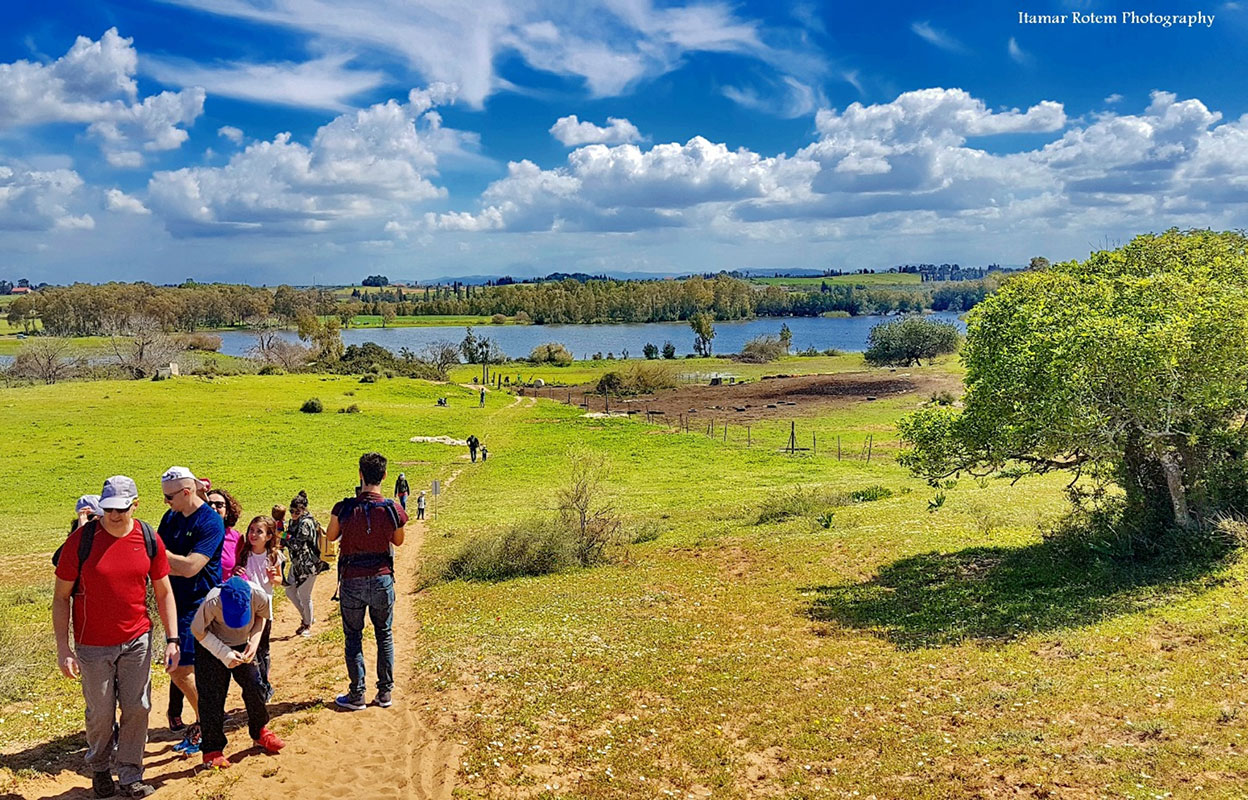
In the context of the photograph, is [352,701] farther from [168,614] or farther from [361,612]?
[168,614]

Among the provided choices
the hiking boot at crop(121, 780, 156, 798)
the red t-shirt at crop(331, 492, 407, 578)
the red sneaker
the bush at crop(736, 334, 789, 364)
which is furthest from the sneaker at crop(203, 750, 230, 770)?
the bush at crop(736, 334, 789, 364)

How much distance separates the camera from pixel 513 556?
20.9 meters

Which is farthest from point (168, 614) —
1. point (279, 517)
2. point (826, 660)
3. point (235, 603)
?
point (826, 660)

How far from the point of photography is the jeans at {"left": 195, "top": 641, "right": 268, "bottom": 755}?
318 inches

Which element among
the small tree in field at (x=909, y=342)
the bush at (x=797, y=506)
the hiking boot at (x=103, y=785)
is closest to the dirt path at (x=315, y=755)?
the hiking boot at (x=103, y=785)

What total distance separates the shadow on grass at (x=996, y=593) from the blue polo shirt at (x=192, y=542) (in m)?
10.4

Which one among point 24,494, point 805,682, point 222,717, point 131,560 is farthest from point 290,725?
point 24,494

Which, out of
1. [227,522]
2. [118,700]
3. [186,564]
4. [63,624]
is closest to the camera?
[63,624]

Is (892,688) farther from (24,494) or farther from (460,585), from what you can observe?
(24,494)

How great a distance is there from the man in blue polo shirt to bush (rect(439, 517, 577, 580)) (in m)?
12.0

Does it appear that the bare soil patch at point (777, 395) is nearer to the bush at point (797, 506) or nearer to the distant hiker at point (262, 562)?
the bush at point (797, 506)

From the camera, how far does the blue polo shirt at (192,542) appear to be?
26.5 feet

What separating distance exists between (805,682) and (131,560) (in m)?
8.87

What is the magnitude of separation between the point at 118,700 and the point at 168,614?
1.05 metres
